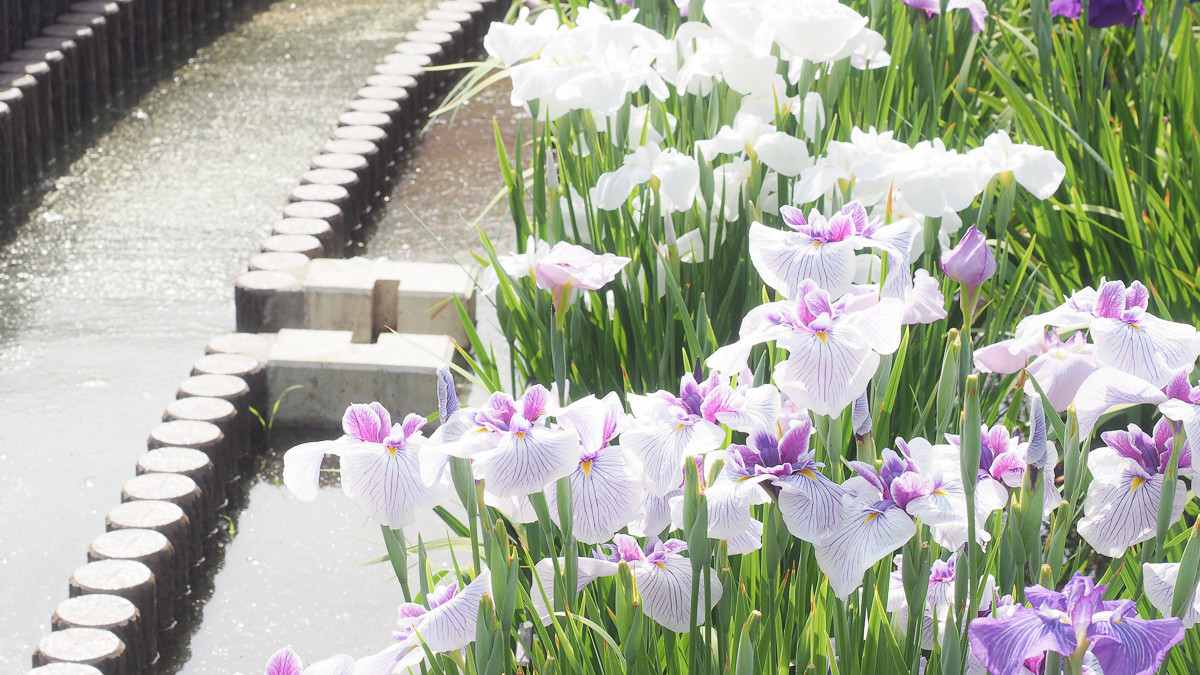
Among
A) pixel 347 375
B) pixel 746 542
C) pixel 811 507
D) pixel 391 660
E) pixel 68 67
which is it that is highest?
pixel 811 507

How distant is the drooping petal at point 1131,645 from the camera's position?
822mm

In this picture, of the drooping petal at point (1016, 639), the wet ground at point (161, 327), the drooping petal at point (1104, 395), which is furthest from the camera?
the wet ground at point (161, 327)

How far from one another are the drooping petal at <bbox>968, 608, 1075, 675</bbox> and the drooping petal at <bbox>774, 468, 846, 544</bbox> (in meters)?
0.16

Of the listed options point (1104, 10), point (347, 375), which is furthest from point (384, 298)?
point (1104, 10)

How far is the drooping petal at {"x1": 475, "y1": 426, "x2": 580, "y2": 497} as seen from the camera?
3.17ft

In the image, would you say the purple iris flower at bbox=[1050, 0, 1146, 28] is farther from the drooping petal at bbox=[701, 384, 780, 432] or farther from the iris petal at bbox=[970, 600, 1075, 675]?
the iris petal at bbox=[970, 600, 1075, 675]

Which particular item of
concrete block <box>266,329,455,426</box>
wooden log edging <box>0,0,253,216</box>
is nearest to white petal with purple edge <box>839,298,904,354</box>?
concrete block <box>266,329,455,426</box>

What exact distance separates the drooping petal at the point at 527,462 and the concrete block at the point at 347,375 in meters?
2.19

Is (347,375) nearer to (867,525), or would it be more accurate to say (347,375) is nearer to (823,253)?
(823,253)

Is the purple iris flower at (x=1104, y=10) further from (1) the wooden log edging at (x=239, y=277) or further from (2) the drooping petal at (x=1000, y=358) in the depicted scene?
(1) the wooden log edging at (x=239, y=277)

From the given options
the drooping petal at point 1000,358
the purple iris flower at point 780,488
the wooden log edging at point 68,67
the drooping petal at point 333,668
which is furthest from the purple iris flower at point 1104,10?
the wooden log edging at point 68,67

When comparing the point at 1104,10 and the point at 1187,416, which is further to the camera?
the point at 1104,10

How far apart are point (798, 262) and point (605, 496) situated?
303 mm

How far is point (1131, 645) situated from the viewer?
828 millimetres
